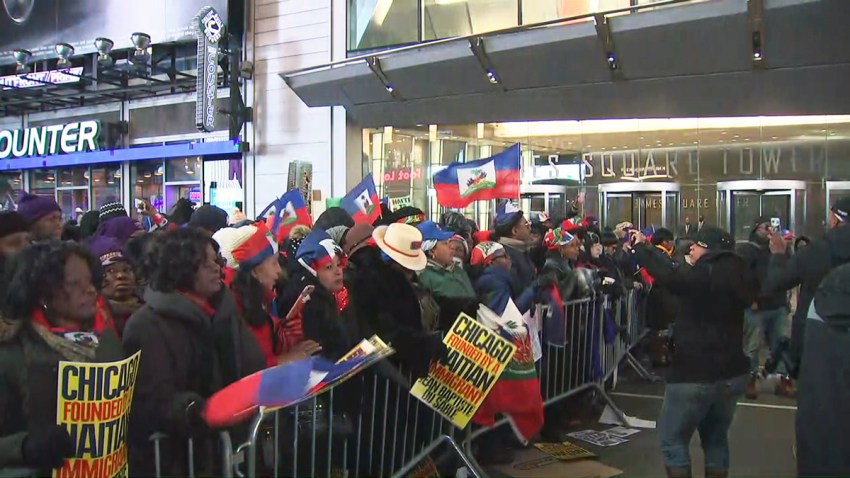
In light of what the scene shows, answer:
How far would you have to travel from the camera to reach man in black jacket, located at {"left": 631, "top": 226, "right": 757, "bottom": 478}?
4746 millimetres

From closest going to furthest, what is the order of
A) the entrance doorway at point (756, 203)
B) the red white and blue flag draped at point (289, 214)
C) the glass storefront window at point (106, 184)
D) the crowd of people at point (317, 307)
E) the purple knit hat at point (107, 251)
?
the crowd of people at point (317, 307)
the purple knit hat at point (107, 251)
the red white and blue flag draped at point (289, 214)
the entrance doorway at point (756, 203)
the glass storefront window at point (106, 184)

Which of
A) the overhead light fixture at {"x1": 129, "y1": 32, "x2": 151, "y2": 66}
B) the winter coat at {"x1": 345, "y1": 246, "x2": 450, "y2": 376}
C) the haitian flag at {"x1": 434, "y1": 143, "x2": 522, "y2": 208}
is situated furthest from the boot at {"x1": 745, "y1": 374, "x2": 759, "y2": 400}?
the overhead light fixture at {"x1": 129, "y1": 32, "x2": 151, "y2": 66}

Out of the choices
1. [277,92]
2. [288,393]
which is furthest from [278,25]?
[288,393]

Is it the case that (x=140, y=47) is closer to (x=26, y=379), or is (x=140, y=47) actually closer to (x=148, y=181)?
(x=148, y=181)

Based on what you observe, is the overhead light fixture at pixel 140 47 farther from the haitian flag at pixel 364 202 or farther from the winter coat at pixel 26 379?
the winter coat at pixel 26 379

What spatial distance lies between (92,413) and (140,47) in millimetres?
17156

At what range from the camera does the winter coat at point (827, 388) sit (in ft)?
15.1

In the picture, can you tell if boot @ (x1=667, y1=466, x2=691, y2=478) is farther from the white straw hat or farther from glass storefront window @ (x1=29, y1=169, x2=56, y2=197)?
glass storefront window @ (x1=29, y1=169, x2=56, y2=197)

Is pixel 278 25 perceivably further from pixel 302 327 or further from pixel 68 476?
pixel 68 476

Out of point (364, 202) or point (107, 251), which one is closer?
point (107, 251)

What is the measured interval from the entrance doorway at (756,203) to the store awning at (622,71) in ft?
5.72

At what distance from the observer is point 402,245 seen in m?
4.80

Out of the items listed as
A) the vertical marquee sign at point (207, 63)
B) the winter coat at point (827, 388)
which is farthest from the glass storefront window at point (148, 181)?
the winter coat at point (827, 388)

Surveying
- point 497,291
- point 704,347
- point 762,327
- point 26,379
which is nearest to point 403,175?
point 762,327
